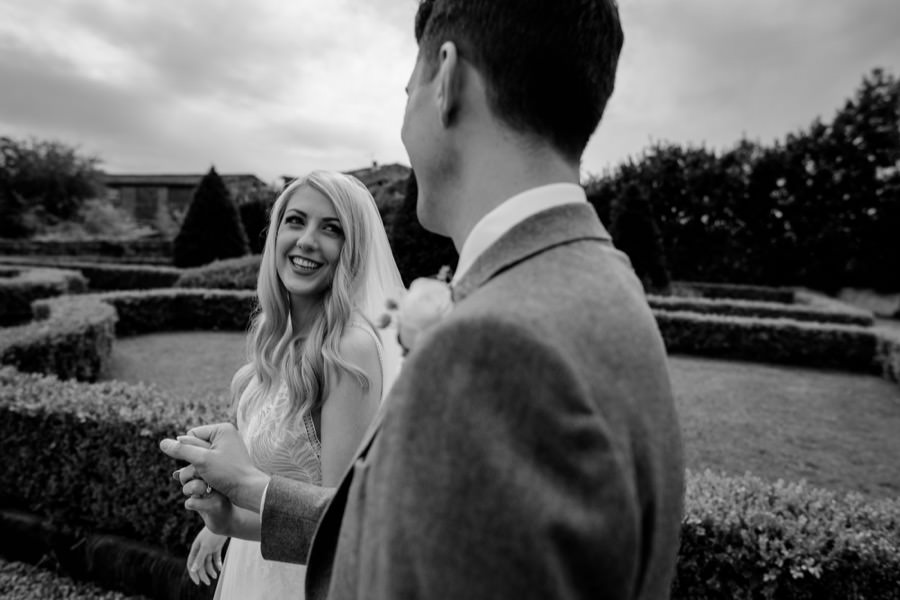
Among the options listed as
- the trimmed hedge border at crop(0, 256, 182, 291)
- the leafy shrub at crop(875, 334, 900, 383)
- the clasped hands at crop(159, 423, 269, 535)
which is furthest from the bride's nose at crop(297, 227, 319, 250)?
the trimmed hedge border at crop(0, 256, 182, 291)

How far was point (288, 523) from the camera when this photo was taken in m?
1.48

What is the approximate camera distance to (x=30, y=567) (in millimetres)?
4176

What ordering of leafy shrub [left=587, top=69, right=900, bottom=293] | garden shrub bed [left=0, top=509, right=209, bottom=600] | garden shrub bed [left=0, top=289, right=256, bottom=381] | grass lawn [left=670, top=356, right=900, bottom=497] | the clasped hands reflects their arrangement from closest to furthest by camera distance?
the clasped hands
garden shrub bed [left=0, top=509, right=209, bottom=600]
grass lawn [left=670, top=356, right=900, bottom=497]
garden shrub bed [left=0, top=289, right=256, bottom=381]
leafy shrub [left=587, top=69, right=900, bottom=293]

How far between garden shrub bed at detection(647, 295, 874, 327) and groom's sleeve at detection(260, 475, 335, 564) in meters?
13.6

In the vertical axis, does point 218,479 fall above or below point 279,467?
above

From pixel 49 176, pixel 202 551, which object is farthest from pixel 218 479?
pixel 49 176

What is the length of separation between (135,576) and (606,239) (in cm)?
431

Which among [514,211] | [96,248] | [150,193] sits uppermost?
[150,193]

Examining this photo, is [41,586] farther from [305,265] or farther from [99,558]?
[305,265]

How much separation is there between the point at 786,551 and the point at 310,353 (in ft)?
8.39

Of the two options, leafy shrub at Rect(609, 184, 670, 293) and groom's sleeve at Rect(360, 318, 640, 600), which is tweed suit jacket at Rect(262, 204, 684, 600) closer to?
groom's sleeve at Rect(360, 318, 640, 600)

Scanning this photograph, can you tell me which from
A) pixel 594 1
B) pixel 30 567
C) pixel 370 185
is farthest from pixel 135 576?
pixel 370 185

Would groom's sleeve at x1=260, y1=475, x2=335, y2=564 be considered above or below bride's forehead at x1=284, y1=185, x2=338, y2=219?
below

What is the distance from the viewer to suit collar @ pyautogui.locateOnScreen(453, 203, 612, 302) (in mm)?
926
